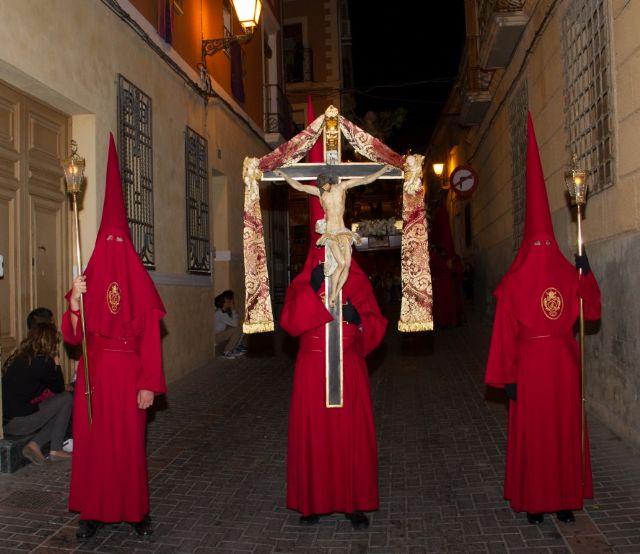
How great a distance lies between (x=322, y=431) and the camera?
4.48 m

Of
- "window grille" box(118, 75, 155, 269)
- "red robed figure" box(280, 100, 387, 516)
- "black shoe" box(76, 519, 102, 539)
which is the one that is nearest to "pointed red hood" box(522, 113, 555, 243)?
"red robed figure" box(280, 100, 387, 516)

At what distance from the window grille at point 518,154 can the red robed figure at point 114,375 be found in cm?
918

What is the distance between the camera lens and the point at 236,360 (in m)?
12.3

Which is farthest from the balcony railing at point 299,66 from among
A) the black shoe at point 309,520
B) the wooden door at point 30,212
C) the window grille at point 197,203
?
the black shoe at point 309,520

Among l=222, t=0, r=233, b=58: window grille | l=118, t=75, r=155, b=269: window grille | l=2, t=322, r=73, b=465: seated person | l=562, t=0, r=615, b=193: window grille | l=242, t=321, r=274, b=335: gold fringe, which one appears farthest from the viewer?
l=222, t=0, r=233, b=58: window grille

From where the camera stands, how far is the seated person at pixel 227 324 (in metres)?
12.6

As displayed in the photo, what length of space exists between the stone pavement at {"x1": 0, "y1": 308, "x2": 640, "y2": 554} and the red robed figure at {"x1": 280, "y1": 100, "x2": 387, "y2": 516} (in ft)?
Answer: 0.88

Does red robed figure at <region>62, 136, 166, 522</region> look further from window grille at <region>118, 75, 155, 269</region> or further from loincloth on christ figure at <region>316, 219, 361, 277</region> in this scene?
window grille at <region>118, 75, 155, 269</region>

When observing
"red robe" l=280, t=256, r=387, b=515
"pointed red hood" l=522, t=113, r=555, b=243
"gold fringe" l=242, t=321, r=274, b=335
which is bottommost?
"red robe" l=280, t=256, r=387, b=515

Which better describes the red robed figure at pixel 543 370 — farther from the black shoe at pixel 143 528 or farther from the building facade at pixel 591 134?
the black shoe at pixel 143 528

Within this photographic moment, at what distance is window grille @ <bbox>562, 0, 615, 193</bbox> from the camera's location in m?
6.92

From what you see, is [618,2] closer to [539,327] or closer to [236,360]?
[539,327]

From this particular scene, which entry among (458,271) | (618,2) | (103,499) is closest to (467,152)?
(458,271)

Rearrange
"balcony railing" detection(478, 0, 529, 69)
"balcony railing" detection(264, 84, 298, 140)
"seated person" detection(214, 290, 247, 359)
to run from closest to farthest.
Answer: "balcony railing" detection(478, 0, 529, 69) < "seated person" detection(214, 290, 247, 359) < "balcony railing" detection(264, 84, 298, 140)
